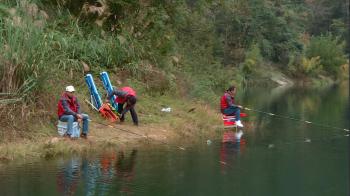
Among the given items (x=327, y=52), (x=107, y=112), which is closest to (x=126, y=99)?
(x=107, y=112)

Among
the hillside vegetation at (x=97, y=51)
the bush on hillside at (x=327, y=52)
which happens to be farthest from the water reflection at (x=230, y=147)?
the bush on hillside at (x=327, y=52)

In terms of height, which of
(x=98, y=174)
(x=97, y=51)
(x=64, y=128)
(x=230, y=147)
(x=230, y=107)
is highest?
(x=97, y=51)

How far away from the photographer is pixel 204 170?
43.7 feet

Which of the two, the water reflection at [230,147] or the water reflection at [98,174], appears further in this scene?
the water reflection at [230,147]

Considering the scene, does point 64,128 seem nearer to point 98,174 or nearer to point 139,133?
point 139,133

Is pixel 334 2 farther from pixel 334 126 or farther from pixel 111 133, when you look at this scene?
pixel 111 133

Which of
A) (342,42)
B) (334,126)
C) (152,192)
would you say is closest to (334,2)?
(342,42)

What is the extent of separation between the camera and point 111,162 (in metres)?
13.6

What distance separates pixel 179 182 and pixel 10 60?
5.18 m

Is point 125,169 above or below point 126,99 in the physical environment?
below

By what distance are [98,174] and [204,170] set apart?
2275 mm

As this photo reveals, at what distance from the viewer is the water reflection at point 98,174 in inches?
436

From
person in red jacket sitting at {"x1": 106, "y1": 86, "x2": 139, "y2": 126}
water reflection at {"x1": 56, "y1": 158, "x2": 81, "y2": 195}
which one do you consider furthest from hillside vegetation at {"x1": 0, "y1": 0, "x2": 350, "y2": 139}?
water reflection at {"x1": 56, "y1": 158, "x2": 81, "y2": 195}

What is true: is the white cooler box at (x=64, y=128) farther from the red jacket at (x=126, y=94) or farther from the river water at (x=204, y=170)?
the red jacket at (x=126, y=94)
